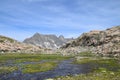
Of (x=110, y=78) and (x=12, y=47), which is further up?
(x=12, y=47)

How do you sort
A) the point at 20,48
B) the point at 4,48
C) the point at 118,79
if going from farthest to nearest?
1. the point at 20,48
2. the point at 4,48
3. the point at 118,79

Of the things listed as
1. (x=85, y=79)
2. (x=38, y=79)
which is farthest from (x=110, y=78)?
(x=38, y=79)

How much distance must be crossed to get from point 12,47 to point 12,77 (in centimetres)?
13751

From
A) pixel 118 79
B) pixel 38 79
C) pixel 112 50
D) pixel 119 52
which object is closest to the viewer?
pixel 118 79

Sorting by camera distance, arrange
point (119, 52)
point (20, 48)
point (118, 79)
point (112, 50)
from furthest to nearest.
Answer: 1. point (20, 48)
2. point (112, 50)
3. point (119, 52)
4. point (118, 79)

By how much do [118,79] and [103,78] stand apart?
12.2 feet

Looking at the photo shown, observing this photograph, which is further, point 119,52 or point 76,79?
point 119,52

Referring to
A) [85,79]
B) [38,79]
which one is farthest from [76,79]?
[38,79]

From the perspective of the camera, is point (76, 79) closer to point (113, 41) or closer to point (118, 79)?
point (118, 79)

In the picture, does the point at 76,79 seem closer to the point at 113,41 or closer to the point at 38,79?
the point at 38,79

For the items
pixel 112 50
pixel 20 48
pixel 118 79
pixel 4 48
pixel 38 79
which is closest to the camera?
pixel 118 79

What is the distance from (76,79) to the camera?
5181 centimetres

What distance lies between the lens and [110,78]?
171ft

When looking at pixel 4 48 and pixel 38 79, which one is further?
pixel 4 48
